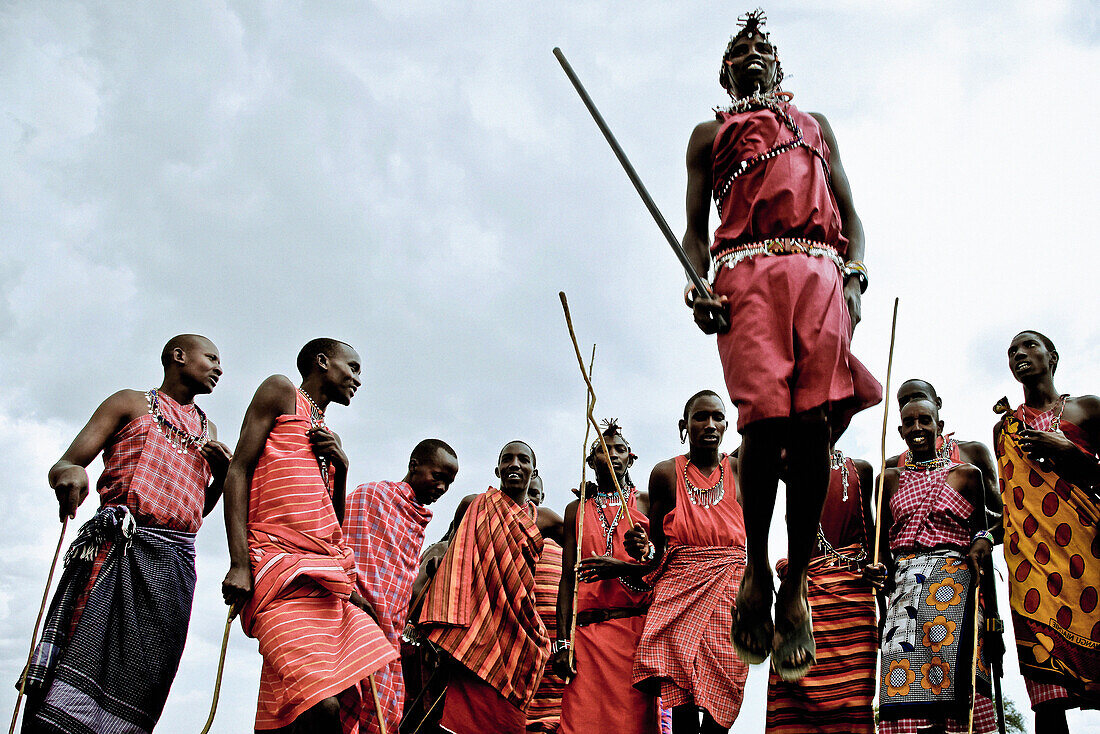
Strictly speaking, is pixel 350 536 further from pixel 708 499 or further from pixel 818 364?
pixel 818 364

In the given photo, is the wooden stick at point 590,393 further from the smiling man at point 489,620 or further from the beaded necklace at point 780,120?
the beaded necklace at point 780,120

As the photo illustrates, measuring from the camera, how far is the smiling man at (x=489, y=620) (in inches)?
263

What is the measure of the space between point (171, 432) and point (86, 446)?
0.46 metres

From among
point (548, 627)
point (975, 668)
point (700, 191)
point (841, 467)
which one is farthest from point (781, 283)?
point (548, 627)

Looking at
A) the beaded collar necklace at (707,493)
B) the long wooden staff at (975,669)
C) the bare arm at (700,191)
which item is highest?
the bare arm at (700,191)

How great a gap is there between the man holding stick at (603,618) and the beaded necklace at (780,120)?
10.6ft

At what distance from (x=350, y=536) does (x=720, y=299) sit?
4.33 metres

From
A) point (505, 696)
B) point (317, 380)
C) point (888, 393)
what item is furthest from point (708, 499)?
point (317, 380)

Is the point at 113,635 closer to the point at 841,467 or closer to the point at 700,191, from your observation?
the point at 700,191

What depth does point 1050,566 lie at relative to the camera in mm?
5996

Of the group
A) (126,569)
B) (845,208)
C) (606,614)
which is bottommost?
(126,569)

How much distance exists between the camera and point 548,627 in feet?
24.3

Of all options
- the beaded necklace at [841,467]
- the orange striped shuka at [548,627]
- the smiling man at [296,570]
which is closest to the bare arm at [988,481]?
the beaded necklace at [841,467]

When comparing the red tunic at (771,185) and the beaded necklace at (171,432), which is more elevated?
the red tunic at (771,185)
